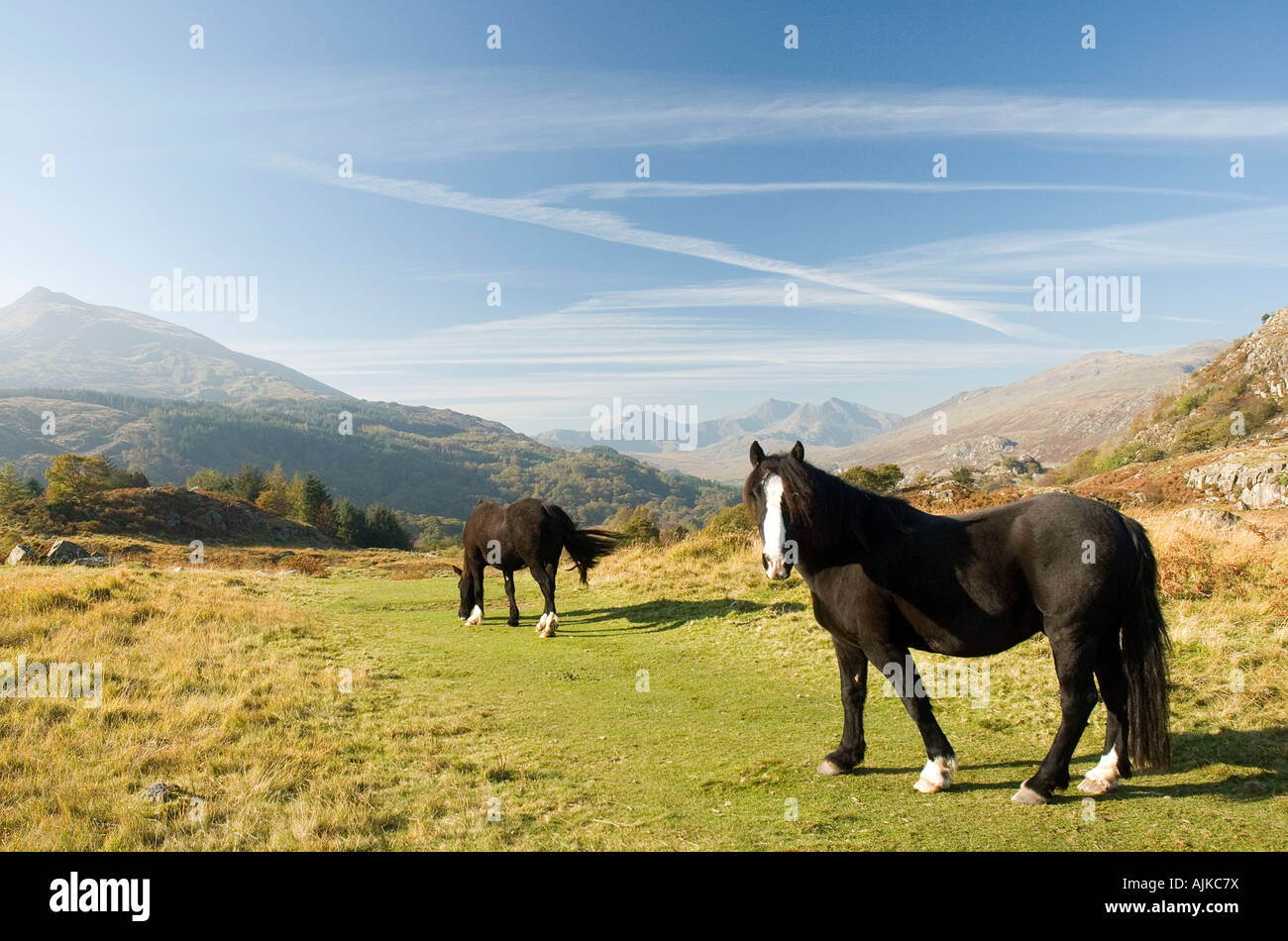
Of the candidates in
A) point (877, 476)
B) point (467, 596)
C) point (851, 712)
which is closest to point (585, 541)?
point (467, 596)

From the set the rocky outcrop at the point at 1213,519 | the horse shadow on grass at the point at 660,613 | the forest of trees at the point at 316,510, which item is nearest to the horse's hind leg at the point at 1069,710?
the horse shadow on grass at the point at 660,613

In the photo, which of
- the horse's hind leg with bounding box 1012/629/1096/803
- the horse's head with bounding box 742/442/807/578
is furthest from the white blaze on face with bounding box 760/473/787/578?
the horse's hind leg with bounding box 1012/629/1096/803

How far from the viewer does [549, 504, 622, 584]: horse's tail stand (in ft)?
53.0

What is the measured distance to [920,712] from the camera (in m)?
5.46

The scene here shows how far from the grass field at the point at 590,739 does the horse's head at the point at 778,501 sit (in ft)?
6.46

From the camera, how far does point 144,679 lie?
9.55 meters

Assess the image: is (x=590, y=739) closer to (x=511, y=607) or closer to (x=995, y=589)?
(x=995, y=589)

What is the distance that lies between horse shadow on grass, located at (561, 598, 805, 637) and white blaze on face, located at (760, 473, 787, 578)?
8793 mm

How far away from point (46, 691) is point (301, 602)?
12.1 m

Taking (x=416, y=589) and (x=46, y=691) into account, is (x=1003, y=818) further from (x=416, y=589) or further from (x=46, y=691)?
(x=416, y=589)

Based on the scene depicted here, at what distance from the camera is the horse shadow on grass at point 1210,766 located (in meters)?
5.13

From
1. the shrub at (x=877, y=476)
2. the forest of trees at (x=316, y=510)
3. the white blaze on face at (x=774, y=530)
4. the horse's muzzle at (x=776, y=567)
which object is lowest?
the forest of trees at (x=316, y=510)

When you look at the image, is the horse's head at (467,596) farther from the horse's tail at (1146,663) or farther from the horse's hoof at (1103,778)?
the horse's tail at (1146,663)

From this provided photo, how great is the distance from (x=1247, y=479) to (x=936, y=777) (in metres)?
31.7
